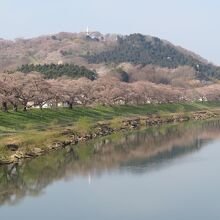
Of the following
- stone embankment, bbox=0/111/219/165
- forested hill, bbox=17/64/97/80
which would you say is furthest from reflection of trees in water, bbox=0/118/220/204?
forested hill, bbox=17/64/97/80

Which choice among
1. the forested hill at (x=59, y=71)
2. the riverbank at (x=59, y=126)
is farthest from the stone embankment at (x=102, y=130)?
the forested hill at (x=59, y=71)

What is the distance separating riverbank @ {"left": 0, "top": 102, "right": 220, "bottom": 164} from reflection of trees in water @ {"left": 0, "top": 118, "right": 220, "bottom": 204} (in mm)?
1156

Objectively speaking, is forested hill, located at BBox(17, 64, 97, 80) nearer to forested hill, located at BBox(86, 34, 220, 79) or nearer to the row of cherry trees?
the row of cherry trees

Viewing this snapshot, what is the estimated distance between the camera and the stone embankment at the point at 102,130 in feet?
99.5

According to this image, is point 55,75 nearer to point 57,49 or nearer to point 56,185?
point 56,185

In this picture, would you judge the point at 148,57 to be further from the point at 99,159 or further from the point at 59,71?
the point at 99,159

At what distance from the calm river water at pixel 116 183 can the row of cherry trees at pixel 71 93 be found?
9.51m

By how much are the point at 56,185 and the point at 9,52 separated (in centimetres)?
14961

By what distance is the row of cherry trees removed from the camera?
4376cm

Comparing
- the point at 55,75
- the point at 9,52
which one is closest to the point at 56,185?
the point at 55,75

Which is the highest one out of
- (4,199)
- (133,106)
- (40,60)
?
(40,60)

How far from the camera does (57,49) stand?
178 metres

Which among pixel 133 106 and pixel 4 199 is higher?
pixel 133 106

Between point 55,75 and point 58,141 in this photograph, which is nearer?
point 58,141
